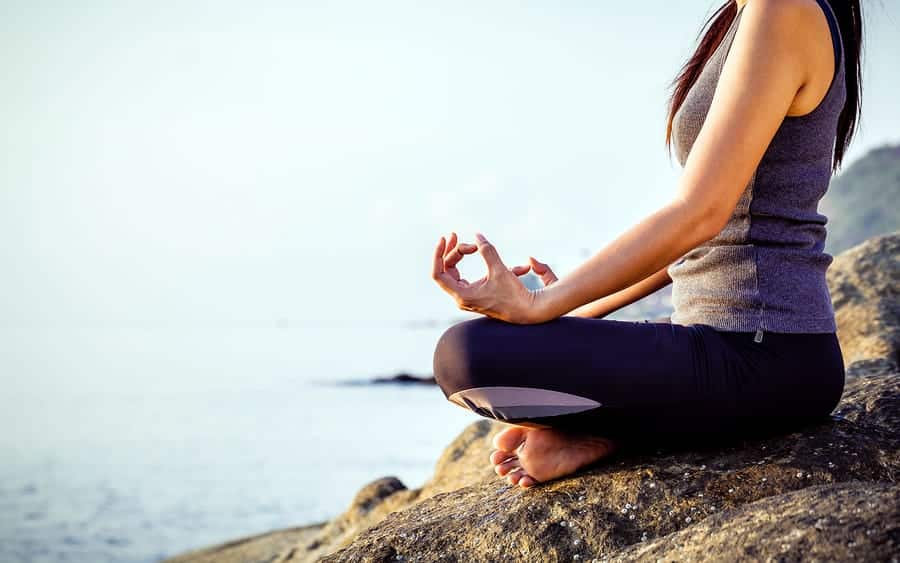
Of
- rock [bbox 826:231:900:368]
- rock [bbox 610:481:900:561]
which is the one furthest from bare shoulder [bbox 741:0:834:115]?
rock [bbox 826:231:900:368]

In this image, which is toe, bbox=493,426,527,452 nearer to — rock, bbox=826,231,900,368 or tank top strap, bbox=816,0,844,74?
tank top strap, bbox=816,0,844,74

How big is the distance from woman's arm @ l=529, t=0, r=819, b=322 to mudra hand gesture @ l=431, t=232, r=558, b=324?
39 mm

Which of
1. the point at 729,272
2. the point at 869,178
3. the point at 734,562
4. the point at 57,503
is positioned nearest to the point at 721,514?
the point at 734,562

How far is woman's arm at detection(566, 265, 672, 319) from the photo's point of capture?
323 cm

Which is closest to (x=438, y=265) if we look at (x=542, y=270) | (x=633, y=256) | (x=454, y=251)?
(x=454, y=251)

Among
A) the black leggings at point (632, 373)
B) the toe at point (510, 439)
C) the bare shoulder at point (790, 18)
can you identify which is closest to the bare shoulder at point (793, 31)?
the bare shoulder at point (790, 18)

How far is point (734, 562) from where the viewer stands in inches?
71.2

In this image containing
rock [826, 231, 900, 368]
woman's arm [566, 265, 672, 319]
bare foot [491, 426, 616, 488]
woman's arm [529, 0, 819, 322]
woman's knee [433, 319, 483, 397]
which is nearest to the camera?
woman's arm [529, 0, 819, 322]

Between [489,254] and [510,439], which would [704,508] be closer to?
[510,439]

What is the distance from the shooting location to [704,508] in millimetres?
2445

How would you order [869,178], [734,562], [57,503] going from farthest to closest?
[869,178] < [57,503] < [734,562]

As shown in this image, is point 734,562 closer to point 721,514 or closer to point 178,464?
point 721,514

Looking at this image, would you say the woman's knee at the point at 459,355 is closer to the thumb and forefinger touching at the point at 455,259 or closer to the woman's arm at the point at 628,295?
the thumb and forefinger touching at the point at 455,259

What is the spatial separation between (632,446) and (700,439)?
0.79 feet
